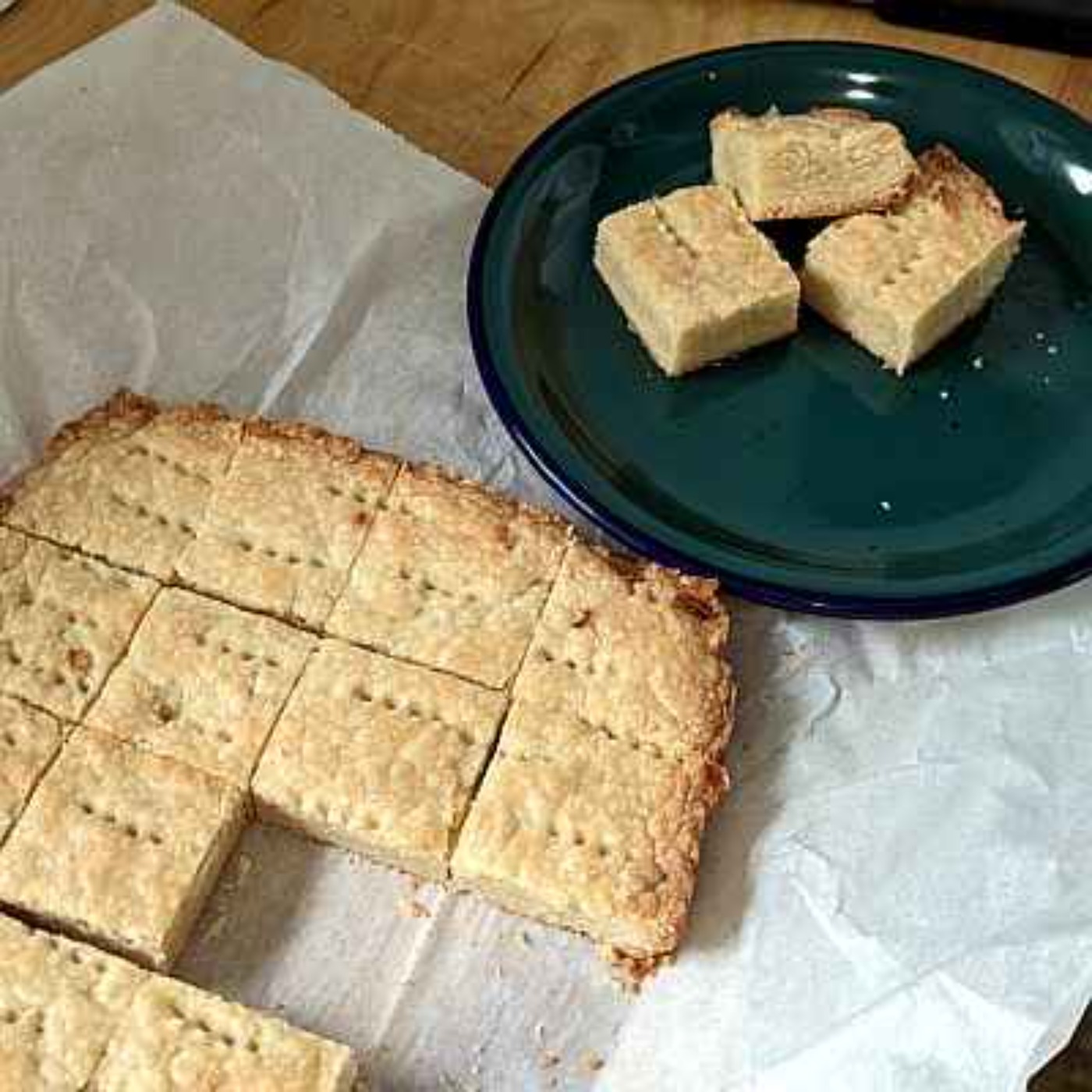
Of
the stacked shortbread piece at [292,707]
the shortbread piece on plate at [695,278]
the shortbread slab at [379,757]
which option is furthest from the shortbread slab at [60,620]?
the shortbread piece on plate at [695,278]

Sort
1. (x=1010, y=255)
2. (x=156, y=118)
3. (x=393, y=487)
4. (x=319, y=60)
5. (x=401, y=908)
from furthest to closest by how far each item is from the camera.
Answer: (x=319, y=60) < (x=156, y=118) < (x=1010, y=255) < (x=393, y=487) < (x=401, y=908)

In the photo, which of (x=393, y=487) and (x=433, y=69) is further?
(x=433, y=69)

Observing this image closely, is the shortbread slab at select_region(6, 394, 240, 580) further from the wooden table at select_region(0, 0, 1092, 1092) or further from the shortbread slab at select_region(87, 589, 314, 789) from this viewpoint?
the wooden table at select_region(0, 0, 1092, 1092)

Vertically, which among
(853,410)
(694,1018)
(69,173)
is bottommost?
(694,1018)

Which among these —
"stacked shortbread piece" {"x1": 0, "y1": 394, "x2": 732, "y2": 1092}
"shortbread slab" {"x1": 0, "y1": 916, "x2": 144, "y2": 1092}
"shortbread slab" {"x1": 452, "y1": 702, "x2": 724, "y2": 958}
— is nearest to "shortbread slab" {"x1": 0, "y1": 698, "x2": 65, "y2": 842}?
"stacked shortbread piece" {"x1": 0, "y1": 394, "x2": 732, "y2": 1092}

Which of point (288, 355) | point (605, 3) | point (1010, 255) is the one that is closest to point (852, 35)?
point (605, 3)

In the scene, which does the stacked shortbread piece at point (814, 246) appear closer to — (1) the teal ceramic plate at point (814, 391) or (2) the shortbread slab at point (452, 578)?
(1) the teal ceramic plate at point (814, 391)

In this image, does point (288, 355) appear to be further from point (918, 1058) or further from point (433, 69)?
point (918, 1058)
